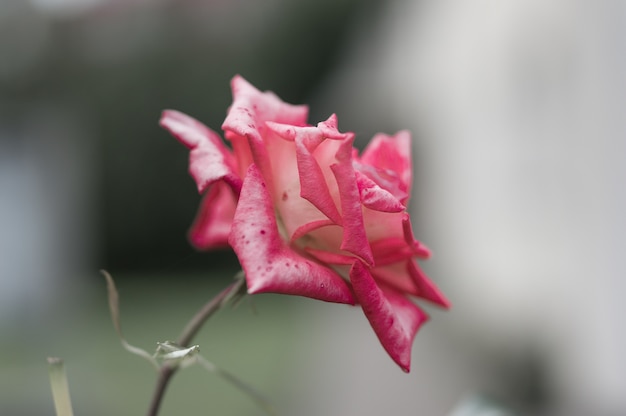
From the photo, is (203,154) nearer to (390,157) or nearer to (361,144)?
(390,157)

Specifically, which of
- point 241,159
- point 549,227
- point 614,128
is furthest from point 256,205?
point 549,227

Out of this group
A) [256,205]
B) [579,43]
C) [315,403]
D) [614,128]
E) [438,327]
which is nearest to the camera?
[256,205]

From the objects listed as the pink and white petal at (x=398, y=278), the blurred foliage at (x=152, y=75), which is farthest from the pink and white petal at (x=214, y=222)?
the blurred foliage at (x=152, y=75)

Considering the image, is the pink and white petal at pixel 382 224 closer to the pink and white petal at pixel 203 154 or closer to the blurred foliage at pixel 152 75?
the pink and white petal at pixel 203 154

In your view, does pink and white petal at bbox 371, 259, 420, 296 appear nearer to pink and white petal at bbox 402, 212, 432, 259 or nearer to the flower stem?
pink and white petal at bbox 402, 212, 432, 259

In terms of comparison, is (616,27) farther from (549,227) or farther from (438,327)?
(438,327)

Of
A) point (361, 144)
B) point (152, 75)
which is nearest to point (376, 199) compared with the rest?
point (361, 144)

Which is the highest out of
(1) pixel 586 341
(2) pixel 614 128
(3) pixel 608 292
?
(2) pixel 614 128
